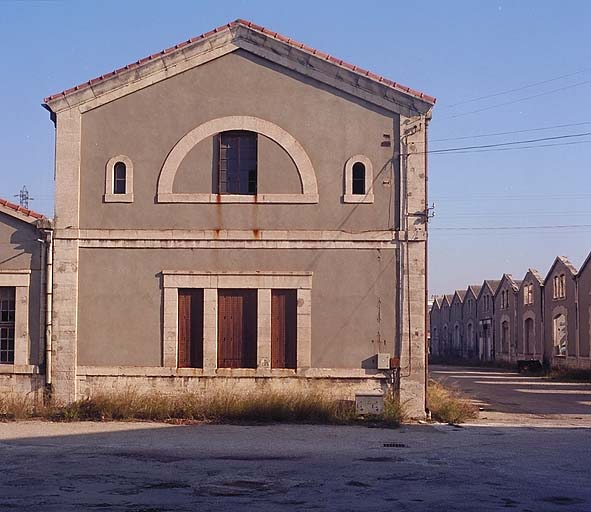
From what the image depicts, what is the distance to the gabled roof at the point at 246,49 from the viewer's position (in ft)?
68.7

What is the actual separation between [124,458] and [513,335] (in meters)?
50.4

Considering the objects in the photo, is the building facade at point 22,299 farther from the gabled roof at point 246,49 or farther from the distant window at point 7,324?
the gabled roof at point 246,49

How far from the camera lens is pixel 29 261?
830 inches

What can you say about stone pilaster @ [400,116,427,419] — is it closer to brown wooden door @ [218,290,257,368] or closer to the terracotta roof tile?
brown wooden door @ [218,290,257,368]

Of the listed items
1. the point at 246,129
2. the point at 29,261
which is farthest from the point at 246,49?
the point at 29,261

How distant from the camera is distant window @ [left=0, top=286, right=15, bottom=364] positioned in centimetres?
2111

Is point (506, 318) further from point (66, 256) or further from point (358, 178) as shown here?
point (66, 256)

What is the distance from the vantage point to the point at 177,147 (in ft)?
69.2

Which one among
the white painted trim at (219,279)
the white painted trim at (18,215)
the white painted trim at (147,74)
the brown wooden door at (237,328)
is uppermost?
the white painted trim at (147,74)

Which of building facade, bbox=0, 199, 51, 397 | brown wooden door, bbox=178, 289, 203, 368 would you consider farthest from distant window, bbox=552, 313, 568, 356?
building facade, bbox=0, 199, 51, 397

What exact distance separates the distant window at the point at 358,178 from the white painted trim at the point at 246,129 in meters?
0.95

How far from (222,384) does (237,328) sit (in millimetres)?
1363

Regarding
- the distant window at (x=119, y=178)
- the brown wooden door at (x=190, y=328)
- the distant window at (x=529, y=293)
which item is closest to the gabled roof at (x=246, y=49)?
the distant window at (x=119, y=178)

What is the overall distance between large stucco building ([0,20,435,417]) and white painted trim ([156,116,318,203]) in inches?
1.3
